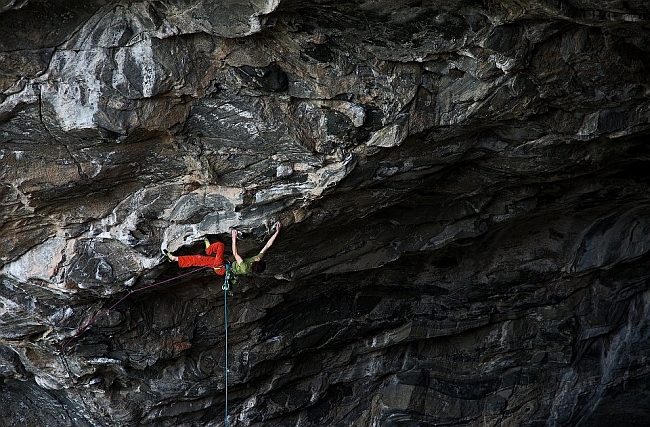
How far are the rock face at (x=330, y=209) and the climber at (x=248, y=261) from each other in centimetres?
16

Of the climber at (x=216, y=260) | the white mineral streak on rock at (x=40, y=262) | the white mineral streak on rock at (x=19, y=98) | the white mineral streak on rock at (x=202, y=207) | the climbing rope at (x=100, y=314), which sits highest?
the white mineral streak on rock at (x=19, y=98)

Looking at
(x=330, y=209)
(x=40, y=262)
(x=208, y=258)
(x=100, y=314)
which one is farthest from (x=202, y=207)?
(x=100, y=314)

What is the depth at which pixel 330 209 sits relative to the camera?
Result: 24.3 feet

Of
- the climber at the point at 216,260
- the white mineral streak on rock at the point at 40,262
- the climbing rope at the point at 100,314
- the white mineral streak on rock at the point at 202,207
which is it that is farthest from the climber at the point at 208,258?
the white mineral streak on rock at the point at 40,262

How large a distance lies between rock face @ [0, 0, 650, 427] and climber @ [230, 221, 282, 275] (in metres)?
0.16

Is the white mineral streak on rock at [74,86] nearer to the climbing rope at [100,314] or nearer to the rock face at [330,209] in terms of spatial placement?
the rock face at [330,209]

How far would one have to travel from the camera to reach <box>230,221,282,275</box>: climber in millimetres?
7059

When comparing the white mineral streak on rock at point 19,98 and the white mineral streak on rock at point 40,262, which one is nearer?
the white mineral streak on rock at point 19,98

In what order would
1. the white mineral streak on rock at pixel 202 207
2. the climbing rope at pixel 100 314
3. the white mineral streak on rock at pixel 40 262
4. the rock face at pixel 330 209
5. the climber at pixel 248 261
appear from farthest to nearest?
the climbing rope at pixel 100 314, the white mineral streak on rock at pixel 40 262, the white mineral streak on rock at pixel 202 207, the climber at pixel 248 261, the rock face at pixel 330 209

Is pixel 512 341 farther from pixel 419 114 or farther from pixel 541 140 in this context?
pixel 419 114

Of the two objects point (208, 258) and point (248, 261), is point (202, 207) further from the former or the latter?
point (248, 261)

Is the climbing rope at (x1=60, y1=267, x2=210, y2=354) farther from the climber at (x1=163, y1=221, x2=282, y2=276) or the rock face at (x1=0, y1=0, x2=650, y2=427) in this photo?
the climber at (x1=163, y1=221, x2=282, y2=276)

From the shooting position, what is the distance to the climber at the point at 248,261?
23.2 ft

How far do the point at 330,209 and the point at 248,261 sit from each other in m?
0.94
